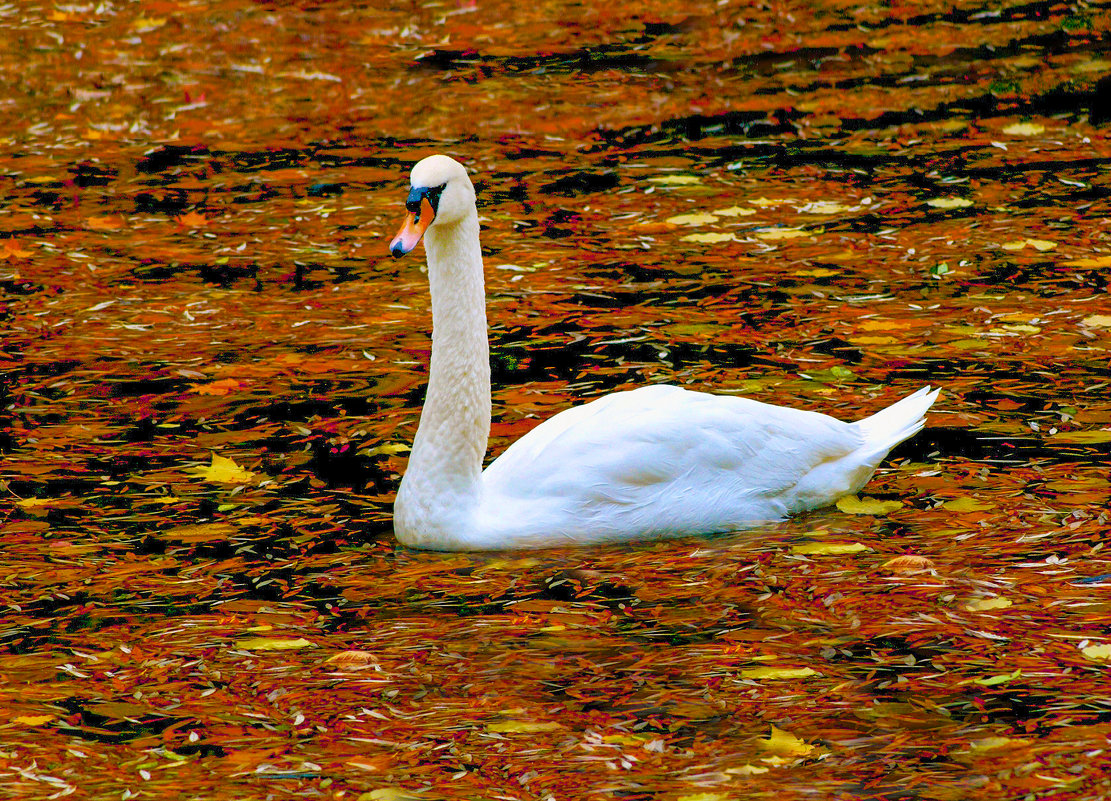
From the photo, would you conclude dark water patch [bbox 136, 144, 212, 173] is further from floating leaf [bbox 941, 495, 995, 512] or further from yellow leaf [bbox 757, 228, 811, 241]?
floating leaf [bbox 941, 495, 995, 512]

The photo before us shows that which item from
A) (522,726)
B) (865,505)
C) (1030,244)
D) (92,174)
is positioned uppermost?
(92,174)

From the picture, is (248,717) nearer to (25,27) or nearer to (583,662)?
(583,662)

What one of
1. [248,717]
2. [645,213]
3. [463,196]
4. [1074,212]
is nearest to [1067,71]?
[1074,212]

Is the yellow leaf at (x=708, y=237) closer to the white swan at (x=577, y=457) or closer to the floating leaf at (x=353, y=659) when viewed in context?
the white swan at (x=577, y=457)

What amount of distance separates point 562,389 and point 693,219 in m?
2.52

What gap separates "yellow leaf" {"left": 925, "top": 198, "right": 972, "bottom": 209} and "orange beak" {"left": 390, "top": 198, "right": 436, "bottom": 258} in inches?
174

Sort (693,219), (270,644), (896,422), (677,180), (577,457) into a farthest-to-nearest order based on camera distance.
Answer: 1. (677,180)
2. (693,219)
3. (896,422)
4. (577,457)
5. (270,644)

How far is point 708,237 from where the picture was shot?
902cm

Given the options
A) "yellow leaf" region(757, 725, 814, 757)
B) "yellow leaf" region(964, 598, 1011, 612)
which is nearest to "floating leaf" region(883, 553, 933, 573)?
"yellow leaf" region(964, 598, 1011, 612)

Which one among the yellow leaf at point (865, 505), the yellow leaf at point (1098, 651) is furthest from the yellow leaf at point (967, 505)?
the yellow leaf at point (1098, 651)

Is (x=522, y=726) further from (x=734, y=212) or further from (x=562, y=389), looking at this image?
(x=734, y=212)

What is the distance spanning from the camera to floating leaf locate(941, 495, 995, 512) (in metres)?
5.77

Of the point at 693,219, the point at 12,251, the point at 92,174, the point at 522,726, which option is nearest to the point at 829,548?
the point at 522,726

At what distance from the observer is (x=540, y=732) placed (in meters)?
4.48
